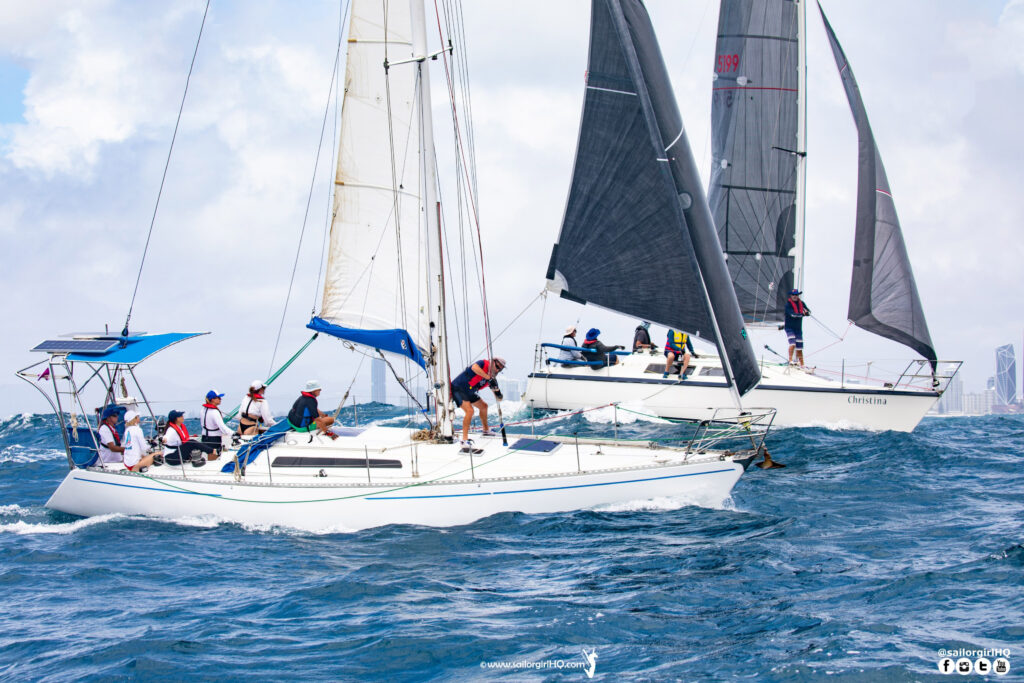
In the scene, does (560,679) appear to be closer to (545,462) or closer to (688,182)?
(545,462)

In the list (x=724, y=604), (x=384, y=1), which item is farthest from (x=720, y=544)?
(x=384, y=1)

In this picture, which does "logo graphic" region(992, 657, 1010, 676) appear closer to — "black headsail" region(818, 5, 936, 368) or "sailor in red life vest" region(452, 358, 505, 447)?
"sailor in red life vest" region(452, 358, 505, 447)

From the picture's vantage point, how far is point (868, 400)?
20.2m

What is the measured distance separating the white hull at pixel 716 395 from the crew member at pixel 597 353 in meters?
0.22

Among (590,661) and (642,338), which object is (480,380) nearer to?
(590,661)

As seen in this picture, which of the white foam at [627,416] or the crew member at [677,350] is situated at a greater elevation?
the crew member at [677,350]

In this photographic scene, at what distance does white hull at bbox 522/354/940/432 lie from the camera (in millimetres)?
20109

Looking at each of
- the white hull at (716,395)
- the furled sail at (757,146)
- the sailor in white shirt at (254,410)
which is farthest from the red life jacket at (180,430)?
the furled sail at (757,146)

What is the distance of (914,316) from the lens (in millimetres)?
19797

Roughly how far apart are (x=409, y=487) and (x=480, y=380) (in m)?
2.86

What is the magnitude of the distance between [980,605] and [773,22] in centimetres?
1923

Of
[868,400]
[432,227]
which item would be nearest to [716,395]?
[868,400]

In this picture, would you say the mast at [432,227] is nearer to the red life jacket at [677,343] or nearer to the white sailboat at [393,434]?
the white sailboat at [393,434]

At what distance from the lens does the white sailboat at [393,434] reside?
10992 millimetres
